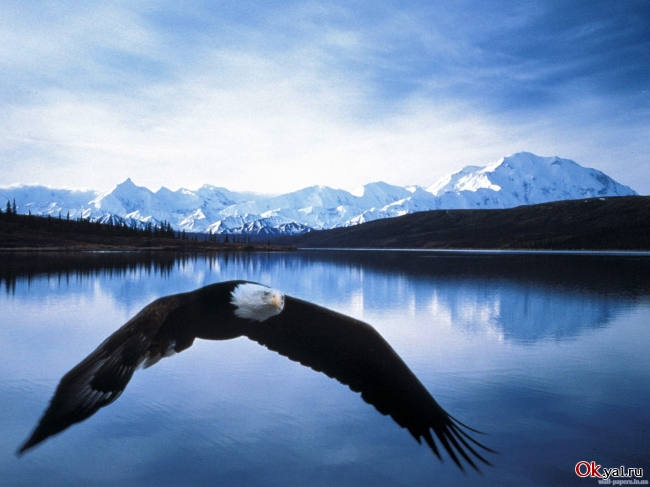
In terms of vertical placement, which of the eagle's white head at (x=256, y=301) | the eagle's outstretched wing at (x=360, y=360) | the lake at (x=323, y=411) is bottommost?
the lake at (x=323, y=411)

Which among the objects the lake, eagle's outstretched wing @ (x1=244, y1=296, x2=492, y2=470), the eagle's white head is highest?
the eagle's white head

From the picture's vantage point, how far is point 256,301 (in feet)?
14.4

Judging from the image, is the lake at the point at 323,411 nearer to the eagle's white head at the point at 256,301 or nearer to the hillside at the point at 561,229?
the eagle's white head at the point at 256,301

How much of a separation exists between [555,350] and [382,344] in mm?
9972

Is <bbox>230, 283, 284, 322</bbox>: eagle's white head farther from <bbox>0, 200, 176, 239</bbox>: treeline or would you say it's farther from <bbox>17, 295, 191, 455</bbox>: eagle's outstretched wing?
<bbox>0, 200, 176, 239</bbox>: treeline

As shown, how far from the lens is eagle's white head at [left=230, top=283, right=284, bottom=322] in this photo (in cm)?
424

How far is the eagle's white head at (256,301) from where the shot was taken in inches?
167

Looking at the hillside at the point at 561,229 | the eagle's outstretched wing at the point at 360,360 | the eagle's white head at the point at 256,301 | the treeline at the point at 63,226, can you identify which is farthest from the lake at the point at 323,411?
the hillside at the point at 561,229

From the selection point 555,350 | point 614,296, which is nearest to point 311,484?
point 555,350

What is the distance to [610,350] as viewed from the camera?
12977 mm

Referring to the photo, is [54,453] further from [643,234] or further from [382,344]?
[643,234]

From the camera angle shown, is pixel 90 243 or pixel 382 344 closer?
pixel 382 344

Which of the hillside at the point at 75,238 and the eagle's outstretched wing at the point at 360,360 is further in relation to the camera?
the hillside at the point at 75,238

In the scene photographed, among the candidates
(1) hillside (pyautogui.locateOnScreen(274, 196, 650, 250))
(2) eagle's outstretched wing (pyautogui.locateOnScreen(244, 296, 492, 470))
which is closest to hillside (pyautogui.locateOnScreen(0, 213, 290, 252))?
(2) eagle's outstretched wing (pyautogui.locateOnScreen(244, 296, 492, 470))
